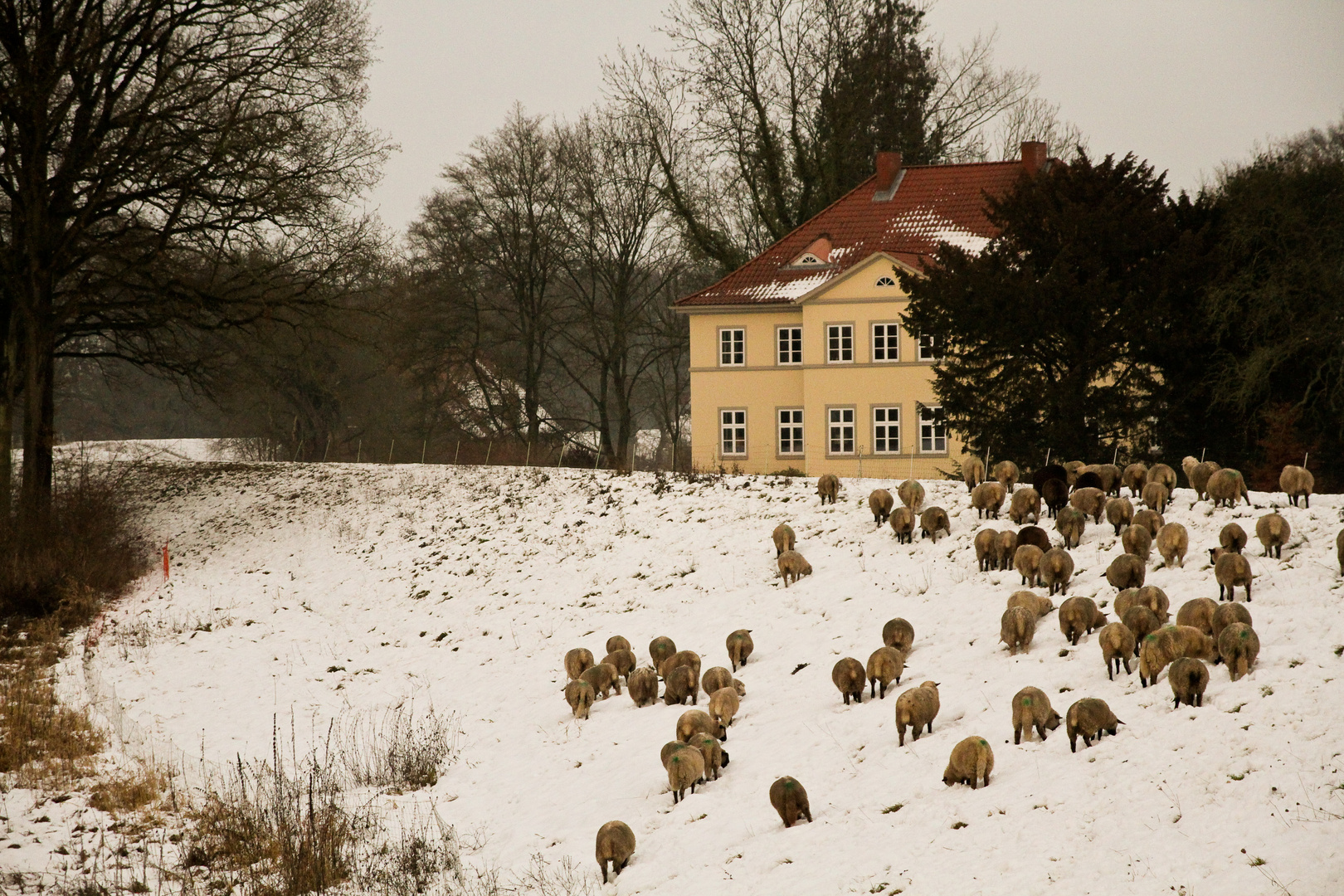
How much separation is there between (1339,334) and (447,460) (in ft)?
105

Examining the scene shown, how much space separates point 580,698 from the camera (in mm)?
13250

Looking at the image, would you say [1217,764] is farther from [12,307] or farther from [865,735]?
[12,307]

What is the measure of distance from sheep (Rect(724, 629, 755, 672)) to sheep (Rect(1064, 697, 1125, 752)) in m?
5.24

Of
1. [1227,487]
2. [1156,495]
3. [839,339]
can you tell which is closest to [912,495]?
[1156,495]

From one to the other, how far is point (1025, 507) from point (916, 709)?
652 centimetres

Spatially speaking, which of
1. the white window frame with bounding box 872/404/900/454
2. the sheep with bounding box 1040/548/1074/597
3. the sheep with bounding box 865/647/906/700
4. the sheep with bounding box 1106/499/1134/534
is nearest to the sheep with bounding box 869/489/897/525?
the sheep with bounding box 1106/499/1134/534

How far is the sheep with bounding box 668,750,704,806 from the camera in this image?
10.2 metres

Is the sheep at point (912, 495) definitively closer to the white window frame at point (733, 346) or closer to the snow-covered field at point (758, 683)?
the snow-covered field at point (758, 683)

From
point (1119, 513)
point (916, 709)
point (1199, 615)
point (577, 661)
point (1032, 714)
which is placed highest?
point (1119, 513)

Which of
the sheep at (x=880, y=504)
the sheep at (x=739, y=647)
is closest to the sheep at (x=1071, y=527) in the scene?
the sheep at (x=880, y=504)

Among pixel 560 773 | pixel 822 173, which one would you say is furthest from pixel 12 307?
pixel 822 173

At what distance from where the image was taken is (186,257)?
26562 millimetres

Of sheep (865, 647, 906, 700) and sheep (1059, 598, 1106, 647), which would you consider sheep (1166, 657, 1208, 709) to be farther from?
sheep (865, 647, 906, 700)

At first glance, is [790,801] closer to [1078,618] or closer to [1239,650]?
[1078,618]
